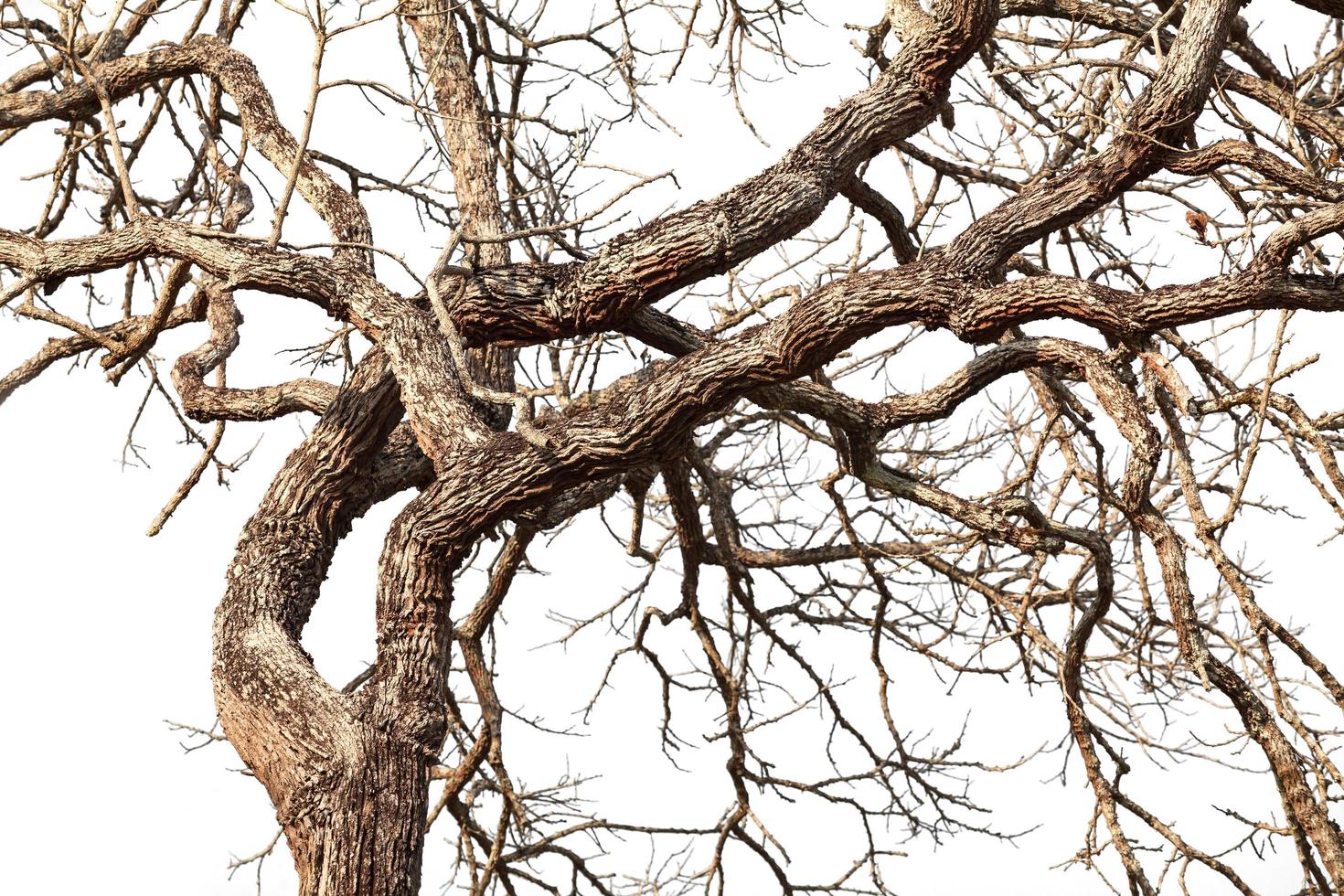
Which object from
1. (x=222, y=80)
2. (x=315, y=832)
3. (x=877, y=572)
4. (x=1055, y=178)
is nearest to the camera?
(x=315, y=832)

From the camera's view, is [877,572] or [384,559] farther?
[877,572]

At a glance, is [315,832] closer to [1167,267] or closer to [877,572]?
[877,572]

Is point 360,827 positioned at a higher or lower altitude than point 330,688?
lower

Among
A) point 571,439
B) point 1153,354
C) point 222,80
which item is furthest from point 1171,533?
point 222,80

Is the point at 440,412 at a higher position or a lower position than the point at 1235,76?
lower

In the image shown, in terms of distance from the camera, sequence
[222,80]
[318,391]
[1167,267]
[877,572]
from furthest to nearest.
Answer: [1167,267], [877,572], [222,80], [318,391]

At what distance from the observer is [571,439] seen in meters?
3.76

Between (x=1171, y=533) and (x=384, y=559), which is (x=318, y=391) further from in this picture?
(x=1171, y=533)

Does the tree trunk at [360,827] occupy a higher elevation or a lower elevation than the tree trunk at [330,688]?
lower

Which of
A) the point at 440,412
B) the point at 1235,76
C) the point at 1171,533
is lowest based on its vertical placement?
the point at 1171,533

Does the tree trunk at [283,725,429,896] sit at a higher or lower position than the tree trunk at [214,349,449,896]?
lower

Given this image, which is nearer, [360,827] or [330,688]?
[360,827]

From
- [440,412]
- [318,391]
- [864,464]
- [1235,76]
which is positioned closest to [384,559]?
[440,412]

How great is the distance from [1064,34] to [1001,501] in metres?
2.54
